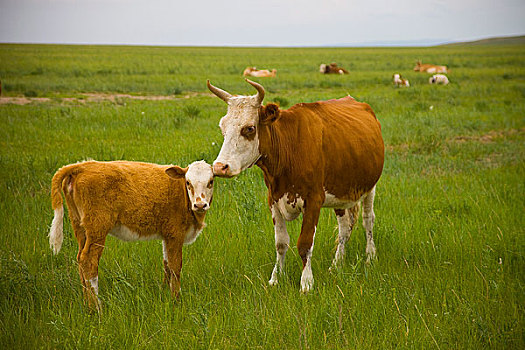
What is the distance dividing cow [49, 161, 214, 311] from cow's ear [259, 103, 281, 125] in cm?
69

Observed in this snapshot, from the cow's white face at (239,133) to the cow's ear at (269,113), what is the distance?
0.17 feet

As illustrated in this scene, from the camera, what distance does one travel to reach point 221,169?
399cm

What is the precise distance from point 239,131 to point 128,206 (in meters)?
1.20

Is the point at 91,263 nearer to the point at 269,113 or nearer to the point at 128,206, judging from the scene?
the point at 128,206

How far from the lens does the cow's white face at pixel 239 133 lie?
4129mm

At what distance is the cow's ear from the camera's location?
14.2 feet

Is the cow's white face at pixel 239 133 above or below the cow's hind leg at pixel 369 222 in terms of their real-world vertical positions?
above

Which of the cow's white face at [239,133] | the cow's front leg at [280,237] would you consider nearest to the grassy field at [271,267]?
the cow's front leg at [280,237]

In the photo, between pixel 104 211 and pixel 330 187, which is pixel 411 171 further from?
pixel 104 211

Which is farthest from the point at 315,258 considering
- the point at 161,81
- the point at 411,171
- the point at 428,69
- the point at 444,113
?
the point at 428,69

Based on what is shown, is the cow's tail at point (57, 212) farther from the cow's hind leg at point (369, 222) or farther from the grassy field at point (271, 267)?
the cow's hind leg at point (369, 222)

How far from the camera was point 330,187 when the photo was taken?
502cm

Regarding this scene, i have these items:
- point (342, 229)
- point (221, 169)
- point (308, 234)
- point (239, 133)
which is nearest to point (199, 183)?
point (221, 169)

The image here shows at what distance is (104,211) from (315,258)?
8.68 ft
